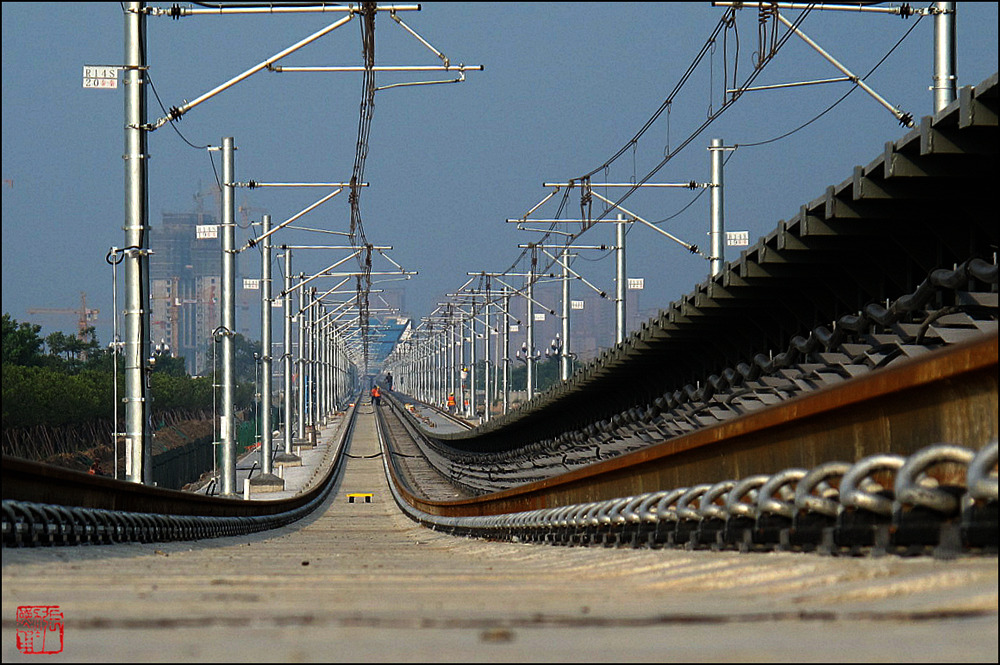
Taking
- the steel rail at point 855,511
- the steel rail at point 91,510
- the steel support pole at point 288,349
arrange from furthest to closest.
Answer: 1. the steel support pole at point 288,349
2. the steel rail at point 91,510
3. the steel rail at point 855,511

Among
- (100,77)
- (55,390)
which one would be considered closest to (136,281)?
(100,77)

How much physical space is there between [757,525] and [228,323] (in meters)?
26.7

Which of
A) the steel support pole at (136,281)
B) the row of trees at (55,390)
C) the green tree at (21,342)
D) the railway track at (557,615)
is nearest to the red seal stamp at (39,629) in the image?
the railway track at (557,615)

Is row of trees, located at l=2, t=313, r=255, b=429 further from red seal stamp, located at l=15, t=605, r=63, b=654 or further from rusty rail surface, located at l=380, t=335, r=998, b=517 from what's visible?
red seal stamp, located at l=15, t=605, r=63, b=654

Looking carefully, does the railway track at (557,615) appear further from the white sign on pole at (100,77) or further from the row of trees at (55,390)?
the row of trees at (55,390)

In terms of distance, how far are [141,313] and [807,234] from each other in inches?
365

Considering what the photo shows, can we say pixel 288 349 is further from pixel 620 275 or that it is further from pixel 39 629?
pixel 39 629

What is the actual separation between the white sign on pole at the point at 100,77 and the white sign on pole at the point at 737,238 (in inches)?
678

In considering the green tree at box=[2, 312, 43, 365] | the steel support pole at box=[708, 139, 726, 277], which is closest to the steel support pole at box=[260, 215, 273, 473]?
the steel support pole at box=[708, 139, 726, 277]

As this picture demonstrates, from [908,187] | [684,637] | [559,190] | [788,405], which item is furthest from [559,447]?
[684,637]

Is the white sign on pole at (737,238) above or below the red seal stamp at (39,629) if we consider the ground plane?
above

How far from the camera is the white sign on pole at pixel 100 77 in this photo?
742 inches

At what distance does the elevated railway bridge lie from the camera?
11.2 ft

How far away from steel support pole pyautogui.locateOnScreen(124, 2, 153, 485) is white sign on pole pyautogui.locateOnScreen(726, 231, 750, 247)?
653 inches
